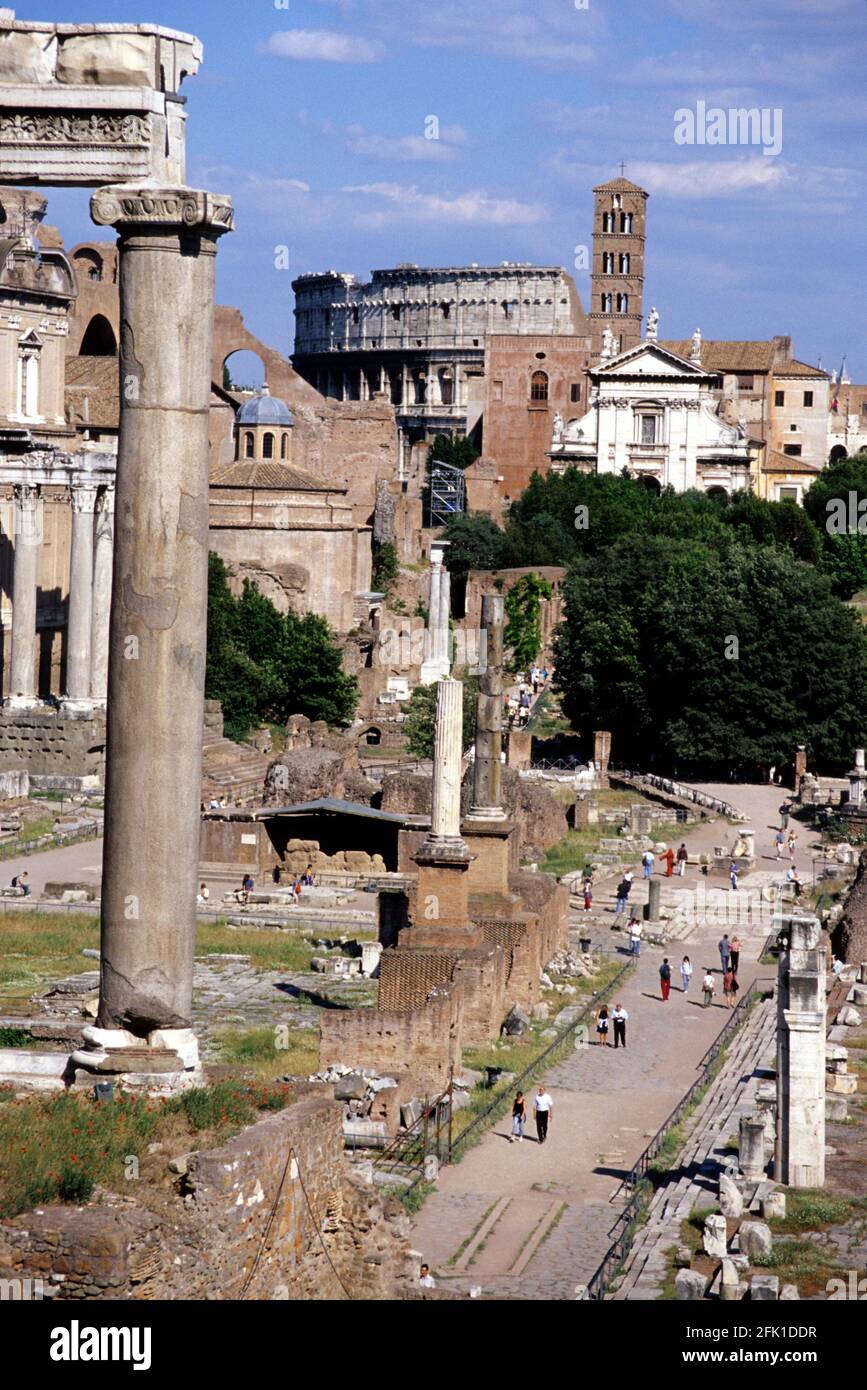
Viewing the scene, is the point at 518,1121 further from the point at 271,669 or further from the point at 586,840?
the point at 271,669

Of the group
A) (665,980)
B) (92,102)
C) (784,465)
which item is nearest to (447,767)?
(665,980)

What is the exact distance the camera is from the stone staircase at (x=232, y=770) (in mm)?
47312

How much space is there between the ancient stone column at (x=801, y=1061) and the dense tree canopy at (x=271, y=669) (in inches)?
1333

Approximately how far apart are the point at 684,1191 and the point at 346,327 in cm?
12949

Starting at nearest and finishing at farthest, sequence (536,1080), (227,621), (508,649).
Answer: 1. (536,1080)
2. (227,621)
3. (508,649)

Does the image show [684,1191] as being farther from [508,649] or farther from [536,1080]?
[508,649]

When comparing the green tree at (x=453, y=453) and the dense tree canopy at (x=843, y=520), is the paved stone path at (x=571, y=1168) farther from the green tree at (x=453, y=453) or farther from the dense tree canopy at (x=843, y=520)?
the green tree at (x=453, y=453)

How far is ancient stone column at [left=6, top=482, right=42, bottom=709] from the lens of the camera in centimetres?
4947

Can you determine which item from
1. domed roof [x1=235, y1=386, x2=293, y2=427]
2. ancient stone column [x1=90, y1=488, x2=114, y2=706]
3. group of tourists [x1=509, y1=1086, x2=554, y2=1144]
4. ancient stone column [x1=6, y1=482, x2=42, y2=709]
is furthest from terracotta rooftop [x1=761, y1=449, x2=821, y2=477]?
group of tourists [x1=509, y1=1086, x2=554, y2=1144]

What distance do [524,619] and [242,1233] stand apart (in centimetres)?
5870

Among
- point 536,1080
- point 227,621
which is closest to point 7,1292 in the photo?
point 536,1080

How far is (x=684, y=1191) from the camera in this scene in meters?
20.0

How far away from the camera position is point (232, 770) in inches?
1956
